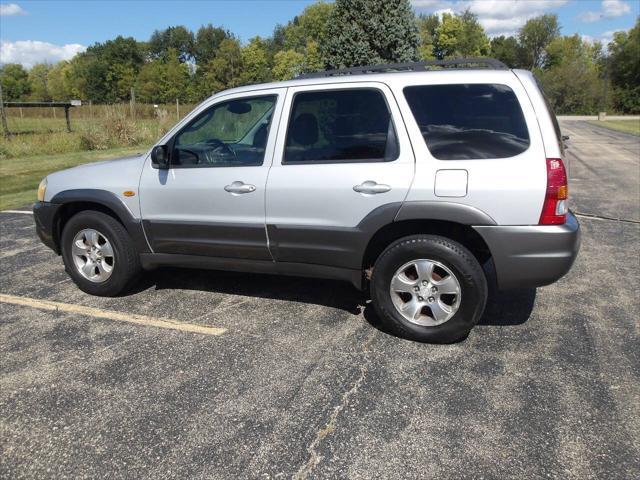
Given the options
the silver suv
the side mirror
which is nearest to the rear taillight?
the silver suv

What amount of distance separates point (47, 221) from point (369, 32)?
10.7 m

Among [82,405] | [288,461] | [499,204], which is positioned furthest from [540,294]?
[82,405]

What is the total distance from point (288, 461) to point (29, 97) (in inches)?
4565

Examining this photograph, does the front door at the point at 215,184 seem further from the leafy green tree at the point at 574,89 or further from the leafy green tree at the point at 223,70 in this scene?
the leafy green tree at the point at 574,89

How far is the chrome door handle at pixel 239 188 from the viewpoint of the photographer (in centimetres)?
419

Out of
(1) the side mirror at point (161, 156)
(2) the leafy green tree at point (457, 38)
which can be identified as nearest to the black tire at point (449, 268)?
(1) the side mirror at point (161, 156)

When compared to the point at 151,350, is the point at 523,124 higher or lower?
higher

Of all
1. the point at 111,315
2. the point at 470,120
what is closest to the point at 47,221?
the point at 111,315

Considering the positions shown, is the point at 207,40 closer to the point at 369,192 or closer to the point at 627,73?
the point at 627,73

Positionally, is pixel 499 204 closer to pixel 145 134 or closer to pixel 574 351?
pixel 574 351

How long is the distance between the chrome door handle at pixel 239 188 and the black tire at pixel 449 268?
1.15m

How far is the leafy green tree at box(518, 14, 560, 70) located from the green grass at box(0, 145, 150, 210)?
90266 millimetres

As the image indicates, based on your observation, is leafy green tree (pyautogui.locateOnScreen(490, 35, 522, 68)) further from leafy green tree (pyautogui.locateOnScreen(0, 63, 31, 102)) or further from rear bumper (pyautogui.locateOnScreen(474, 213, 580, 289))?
rear bumper (pyautogui.locateOnScreen(474, 213, 580, 289))

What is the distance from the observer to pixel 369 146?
3.88 metres
